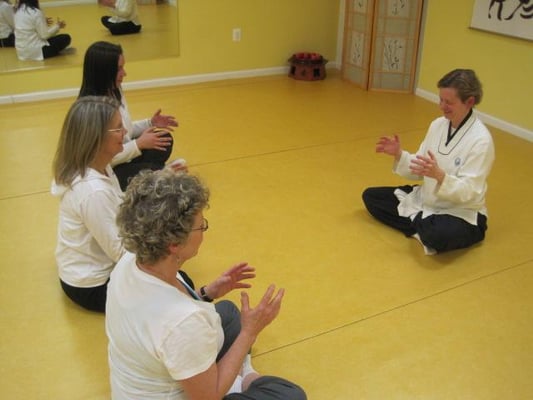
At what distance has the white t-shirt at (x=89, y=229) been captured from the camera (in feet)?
6.37

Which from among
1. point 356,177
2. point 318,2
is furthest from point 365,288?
point 318,2

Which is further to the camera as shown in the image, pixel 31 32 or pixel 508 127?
pixel 31 32

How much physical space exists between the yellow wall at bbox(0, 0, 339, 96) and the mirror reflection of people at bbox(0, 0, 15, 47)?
1.14 ft

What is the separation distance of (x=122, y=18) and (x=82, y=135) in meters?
3.47

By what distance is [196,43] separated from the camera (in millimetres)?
5320

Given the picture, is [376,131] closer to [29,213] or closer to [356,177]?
[356,177]

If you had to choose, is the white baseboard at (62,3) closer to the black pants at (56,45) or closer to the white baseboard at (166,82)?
the black pants at (56,45)

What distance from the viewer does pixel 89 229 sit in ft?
6.57

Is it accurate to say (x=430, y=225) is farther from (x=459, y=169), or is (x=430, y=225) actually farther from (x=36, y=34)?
(x=36, y=34)

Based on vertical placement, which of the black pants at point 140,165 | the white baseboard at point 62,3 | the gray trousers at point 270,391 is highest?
the white baseboard at point 62,3

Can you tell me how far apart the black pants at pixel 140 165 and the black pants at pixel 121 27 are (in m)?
2.25

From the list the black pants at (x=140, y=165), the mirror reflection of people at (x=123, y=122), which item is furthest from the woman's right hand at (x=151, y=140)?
the black pants at (x=140, y=165)

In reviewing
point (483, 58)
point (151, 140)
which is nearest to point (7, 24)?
point (151, 140)

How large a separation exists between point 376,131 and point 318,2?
205cm
